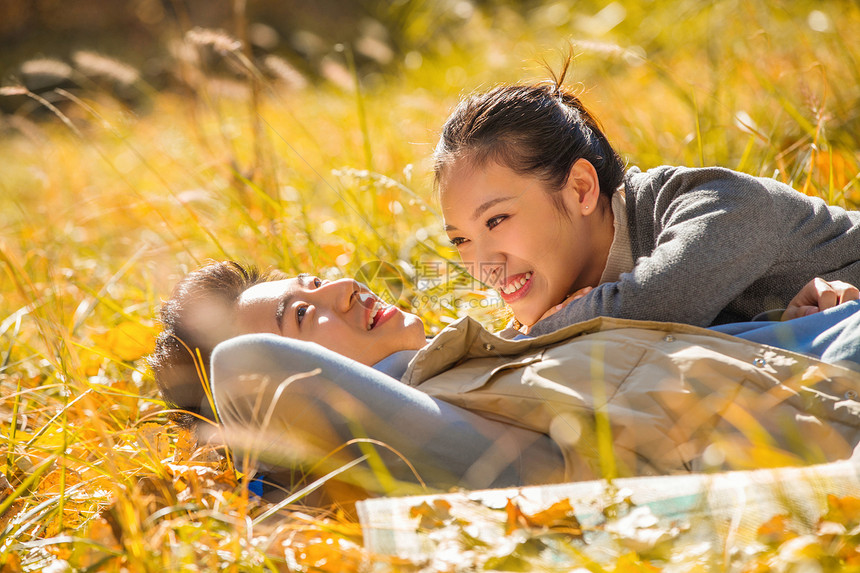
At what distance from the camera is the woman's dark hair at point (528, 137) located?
82.4 inches

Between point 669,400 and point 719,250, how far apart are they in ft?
1.62

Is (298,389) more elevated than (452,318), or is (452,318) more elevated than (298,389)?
(298,389)

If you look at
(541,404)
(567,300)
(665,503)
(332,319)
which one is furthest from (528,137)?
(665,503)

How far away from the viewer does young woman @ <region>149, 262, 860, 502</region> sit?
1.38 meters

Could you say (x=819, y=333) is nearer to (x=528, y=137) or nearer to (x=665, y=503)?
(x=665, y=503)

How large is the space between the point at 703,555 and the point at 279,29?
38.6 ft

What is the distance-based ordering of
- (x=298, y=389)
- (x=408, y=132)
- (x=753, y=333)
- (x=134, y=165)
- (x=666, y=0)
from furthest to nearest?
(x=134, y=165)
(x=666, y=0)
(x=408, y=132)
(x=753, y=333)
(x=298, y=389)

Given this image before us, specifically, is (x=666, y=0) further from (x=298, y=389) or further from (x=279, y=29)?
(x=279, y=29)

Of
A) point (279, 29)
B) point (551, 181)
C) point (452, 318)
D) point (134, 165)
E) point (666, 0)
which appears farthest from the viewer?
point (279, 29)

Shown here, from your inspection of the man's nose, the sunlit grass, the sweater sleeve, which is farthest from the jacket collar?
the sunlit grass

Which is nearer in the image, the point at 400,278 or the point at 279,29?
the point at 400,278

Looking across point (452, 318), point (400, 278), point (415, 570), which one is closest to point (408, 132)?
point (400, 278)

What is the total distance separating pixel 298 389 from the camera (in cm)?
146

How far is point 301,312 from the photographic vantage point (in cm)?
190
